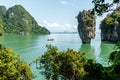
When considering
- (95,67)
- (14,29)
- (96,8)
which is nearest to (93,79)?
(95,67)

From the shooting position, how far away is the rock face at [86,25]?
8275 centimetres

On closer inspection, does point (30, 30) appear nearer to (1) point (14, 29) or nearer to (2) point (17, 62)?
(1) point (14, 29)

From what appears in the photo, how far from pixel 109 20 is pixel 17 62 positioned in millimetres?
77025

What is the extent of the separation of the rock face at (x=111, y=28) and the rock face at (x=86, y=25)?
304 inches

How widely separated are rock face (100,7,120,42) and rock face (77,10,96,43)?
7722 mm

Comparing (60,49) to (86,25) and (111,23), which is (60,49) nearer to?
(86,25)

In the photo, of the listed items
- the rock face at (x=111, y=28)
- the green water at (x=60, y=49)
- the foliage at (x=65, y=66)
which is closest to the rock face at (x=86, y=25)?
the green water at (x=60, y=49)

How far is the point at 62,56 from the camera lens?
18.0 metres

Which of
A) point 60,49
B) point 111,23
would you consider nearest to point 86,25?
point 111,23

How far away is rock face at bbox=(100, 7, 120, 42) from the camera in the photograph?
88856 mm

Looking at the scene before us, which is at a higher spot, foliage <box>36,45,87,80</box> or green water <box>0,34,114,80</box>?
foliage <box>36,45,87,80</box>

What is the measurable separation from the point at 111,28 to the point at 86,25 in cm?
1197

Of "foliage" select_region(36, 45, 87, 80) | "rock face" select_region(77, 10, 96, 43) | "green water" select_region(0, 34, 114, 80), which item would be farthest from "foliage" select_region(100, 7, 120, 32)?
"foliage" select_region(36, 45, 87, 80)

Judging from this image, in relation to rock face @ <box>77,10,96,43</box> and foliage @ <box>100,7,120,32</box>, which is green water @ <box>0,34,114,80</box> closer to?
rock face @ <box>77,10,96,43</box>
